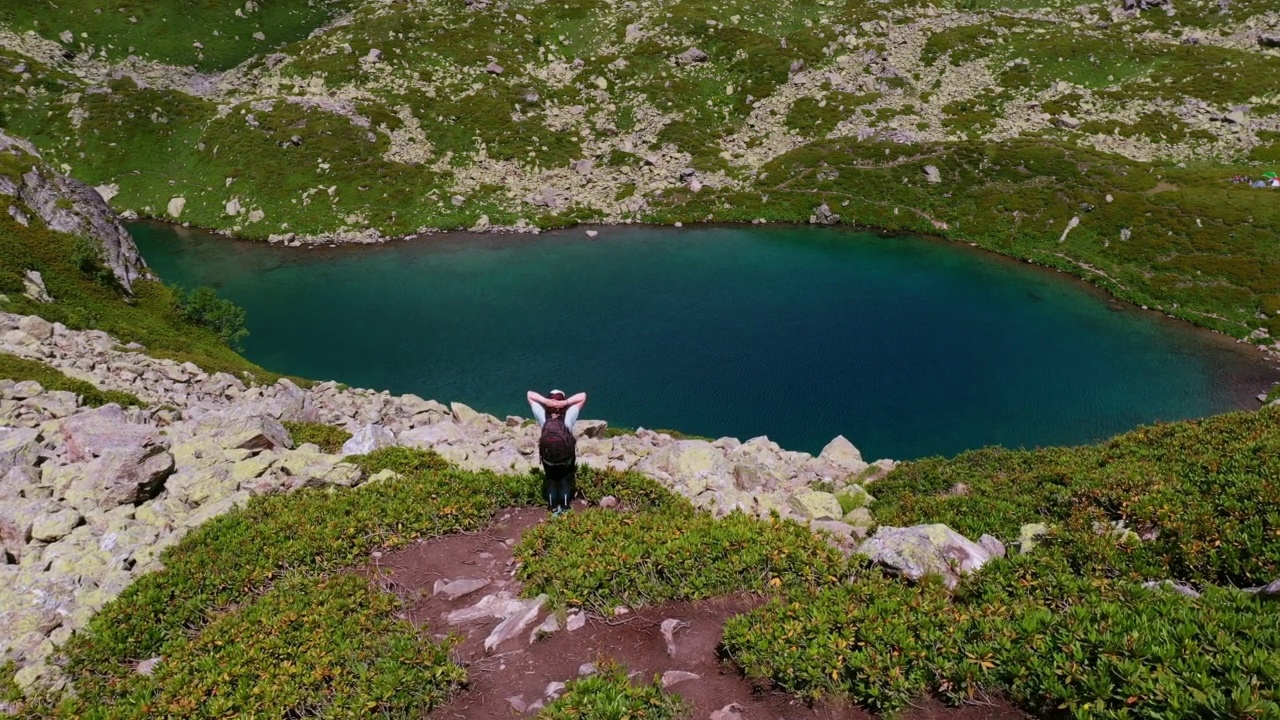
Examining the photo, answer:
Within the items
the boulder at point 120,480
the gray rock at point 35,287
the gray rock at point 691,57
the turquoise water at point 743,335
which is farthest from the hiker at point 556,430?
the gray rock at point 691,57

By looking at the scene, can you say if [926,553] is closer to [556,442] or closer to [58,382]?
[556,442]

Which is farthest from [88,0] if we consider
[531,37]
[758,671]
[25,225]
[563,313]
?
[758,671]

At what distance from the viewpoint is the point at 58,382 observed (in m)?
25.7

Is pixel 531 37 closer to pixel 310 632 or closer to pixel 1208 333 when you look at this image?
pixel 1208 333

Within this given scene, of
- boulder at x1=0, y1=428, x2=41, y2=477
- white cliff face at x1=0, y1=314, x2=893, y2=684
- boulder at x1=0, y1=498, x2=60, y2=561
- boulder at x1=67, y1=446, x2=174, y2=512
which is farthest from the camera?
boulder at x1=0, y1=428, x2=41, y2=477

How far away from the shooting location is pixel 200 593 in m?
13.0

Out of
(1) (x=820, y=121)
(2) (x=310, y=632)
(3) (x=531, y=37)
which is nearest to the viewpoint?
(2) (x=310, y=632)

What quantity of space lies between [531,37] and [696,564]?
12362cm

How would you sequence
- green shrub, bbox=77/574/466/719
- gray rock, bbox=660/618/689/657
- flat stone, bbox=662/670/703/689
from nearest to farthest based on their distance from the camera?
green shrub, bbox=77/574/466/719 < flat stone, bbox=662/670/703/689 < gray rock, bbox=660/618/689/657

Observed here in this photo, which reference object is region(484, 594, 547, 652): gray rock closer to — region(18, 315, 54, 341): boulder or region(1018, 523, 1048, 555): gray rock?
region(1018, 523, 1048, 555): gray rock

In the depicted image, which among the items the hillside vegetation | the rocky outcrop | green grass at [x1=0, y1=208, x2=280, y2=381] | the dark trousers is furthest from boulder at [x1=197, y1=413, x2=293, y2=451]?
the hillside vegetation

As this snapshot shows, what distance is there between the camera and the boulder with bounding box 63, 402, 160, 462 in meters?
18.8

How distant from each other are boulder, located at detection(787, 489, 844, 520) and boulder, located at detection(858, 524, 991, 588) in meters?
5.83

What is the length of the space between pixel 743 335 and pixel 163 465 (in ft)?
145
